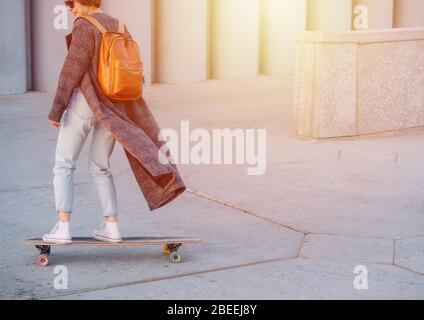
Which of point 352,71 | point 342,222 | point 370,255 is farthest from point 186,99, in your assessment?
point 370,255

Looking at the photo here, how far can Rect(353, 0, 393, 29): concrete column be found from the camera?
18484mm

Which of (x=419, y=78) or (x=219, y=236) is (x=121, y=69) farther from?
(x=419, y=78)

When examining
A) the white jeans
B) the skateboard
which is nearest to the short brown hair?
the white jeans

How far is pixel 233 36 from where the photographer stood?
16359 millimetres

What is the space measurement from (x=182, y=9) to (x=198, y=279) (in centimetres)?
982

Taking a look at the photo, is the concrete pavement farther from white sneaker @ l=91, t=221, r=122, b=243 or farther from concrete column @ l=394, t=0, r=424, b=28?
concrete column @ l=394, t=0, r=424, b=28

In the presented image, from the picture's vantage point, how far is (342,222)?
25.0ft

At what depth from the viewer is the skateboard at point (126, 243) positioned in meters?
6.38

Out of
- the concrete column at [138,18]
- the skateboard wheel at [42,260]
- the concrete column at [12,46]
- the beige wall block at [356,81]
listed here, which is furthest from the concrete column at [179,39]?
the skateboard wheel at [42,260]

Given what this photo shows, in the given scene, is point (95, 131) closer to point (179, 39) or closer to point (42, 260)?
point (42, 260)

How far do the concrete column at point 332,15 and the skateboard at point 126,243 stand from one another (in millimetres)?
11661

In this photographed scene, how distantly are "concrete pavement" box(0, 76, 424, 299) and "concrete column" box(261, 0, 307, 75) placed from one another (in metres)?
5.50

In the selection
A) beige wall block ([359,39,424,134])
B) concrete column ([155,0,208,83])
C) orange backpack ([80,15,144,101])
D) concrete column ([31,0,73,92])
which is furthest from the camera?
concrete column ([155,0,208,83])

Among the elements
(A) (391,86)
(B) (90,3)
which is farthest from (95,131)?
(A) (391,86)
